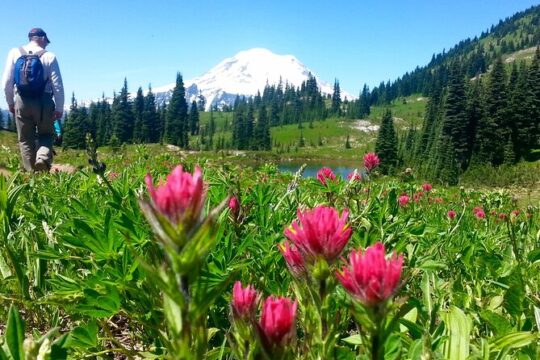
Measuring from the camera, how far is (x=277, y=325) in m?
0.77

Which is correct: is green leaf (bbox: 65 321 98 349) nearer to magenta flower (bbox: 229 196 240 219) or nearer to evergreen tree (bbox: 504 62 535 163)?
magenta flower (bbox: 229 196 240 219)

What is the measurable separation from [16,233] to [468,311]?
2179mm

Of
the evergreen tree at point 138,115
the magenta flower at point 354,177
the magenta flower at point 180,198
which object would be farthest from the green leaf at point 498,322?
the evergreen tree at point 138,115

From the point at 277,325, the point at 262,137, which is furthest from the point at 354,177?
the point at 262,137

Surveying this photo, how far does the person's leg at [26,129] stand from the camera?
8369mm

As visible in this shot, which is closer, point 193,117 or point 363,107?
point 193,117

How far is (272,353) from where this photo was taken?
0.76 m

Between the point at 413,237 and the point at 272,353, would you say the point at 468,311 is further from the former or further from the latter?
the point at 272,353

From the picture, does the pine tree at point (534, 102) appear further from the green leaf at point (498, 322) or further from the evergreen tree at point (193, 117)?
the evergreen tree at point (193, 117)

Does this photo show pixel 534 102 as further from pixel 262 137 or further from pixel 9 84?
pixel 9 84

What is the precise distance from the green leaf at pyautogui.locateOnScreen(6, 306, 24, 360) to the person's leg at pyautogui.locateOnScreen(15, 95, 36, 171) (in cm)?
847

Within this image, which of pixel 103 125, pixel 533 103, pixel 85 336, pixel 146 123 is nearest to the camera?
pixel 85 336

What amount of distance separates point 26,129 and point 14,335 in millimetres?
8802

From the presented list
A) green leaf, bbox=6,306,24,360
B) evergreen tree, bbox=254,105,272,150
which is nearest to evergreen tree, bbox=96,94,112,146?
evergreen tree, bbox=254,105,272,150
